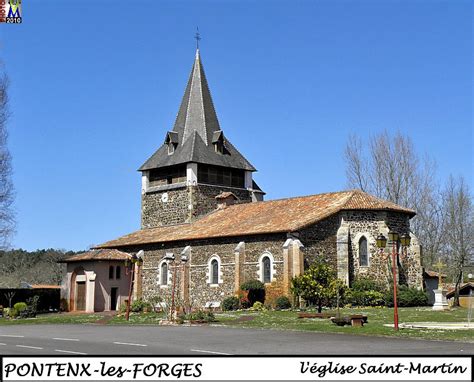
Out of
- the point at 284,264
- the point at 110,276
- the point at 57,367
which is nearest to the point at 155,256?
the point at 110,276

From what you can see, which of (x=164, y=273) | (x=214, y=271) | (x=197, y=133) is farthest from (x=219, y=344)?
(x=197, y=133)

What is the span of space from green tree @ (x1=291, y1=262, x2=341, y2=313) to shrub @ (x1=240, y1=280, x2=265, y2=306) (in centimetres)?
266

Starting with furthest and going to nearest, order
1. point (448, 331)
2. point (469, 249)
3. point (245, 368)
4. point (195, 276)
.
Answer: point (469, 249) → point (195, 276) → point (448, 331) → point (245, 368)

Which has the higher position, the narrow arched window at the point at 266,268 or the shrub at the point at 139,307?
the narrow arched window at the point at 266,268

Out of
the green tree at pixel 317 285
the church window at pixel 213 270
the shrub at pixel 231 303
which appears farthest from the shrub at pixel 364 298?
the church window at pixel 213 270

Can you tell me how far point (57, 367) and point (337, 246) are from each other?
99.1 ft

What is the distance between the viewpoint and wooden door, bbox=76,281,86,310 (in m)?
45.9

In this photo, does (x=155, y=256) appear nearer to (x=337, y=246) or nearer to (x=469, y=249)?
(x=337, y=246)

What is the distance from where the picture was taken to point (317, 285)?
1394 inches

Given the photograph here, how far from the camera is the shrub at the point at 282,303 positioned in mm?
36594

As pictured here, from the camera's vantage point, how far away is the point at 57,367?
1071cm

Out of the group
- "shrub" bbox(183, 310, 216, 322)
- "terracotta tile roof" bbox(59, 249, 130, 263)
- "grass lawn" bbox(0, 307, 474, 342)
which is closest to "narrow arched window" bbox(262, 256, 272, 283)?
"grass lawn" bbox(0, 307, 474, 342)

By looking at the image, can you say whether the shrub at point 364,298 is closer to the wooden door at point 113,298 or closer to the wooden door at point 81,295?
the wooden door at point 113,298

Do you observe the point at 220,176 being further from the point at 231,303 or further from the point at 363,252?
the point at 363,252
